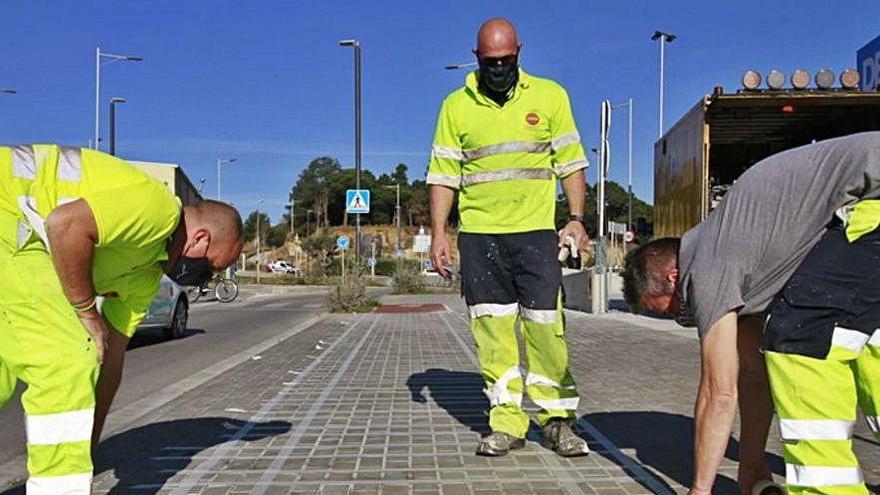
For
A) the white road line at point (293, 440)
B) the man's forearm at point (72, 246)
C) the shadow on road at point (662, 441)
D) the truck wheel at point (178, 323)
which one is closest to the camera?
the man's forearm at point (72, 246)

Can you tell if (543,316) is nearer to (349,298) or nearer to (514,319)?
(514,319)

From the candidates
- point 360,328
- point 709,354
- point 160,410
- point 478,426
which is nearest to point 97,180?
point 709,354

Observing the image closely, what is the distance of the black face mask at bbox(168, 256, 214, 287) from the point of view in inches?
148

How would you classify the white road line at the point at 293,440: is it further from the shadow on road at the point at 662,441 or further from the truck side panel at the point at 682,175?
the truck side panel at the point at 682,175

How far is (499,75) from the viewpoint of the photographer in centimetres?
497

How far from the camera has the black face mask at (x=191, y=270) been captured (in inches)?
148

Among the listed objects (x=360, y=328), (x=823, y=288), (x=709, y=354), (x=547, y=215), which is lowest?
(x=360, y=328)

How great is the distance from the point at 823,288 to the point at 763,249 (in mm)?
288

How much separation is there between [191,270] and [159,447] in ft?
5.94

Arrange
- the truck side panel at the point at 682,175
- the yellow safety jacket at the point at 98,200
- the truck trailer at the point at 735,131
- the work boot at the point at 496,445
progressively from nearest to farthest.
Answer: the yellow safety jacket at the point at 98,200 → the work boot at the point at 496,445 → the truck trailer at the point at 735,131 → the truck side panel at the point at 682,175

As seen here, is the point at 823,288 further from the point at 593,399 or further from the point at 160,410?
the point at 160,410

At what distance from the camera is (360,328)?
15.8 meters

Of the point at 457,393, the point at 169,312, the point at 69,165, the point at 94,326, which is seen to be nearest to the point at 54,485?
the point at 94,326

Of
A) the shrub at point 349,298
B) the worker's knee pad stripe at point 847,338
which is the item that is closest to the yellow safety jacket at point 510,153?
the worker's knee pad stripe at point 847,338
